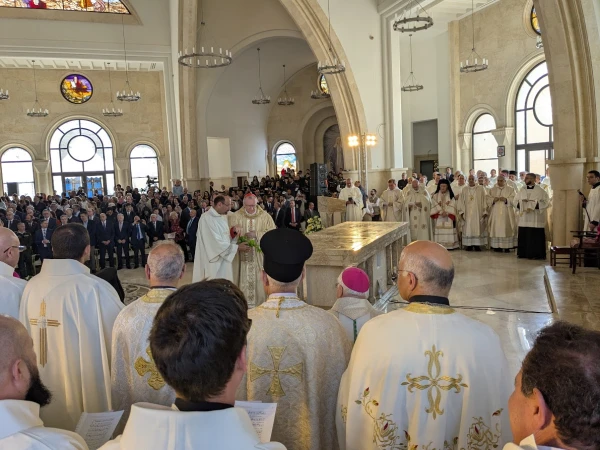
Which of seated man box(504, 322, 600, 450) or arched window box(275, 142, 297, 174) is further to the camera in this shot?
arched window box(275, 142, 297, 174)

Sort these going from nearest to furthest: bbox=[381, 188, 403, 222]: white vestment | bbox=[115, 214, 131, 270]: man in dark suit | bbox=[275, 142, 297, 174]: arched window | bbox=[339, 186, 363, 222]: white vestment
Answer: bbox=[115, 214, 131, 270]: man in dark suit
bbox=[381, 188, 403, 222]: white vestment
bbox=[339, 186, 363, 222]: white vestment
bbox=[275, 142, 297, 174]: arched window

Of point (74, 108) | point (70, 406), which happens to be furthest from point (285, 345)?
point (74, 108)

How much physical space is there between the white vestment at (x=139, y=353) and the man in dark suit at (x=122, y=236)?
32.9 feet

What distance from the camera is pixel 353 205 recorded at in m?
14.4

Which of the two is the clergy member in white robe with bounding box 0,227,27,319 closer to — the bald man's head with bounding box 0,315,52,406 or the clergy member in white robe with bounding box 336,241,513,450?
the bald man's head with bounding box 0,315,52,406

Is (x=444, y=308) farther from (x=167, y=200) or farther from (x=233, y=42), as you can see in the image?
(x=233, y=42)

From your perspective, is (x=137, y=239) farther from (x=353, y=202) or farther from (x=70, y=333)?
(x=70, y=333)

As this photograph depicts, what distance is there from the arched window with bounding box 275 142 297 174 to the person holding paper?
95.5 feet

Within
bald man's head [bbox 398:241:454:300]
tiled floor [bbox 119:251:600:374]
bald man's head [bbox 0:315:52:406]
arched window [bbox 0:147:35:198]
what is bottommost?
tiled floor [bbox 119:251:600:374]

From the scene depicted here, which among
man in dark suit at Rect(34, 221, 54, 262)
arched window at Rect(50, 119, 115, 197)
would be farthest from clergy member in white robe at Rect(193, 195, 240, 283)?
arched window at Rect(50, 119, 115, 197)

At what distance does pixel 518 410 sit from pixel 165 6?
937 inches

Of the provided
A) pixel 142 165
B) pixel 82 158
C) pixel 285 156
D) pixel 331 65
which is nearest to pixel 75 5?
pixel 82 158

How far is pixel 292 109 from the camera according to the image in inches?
1177

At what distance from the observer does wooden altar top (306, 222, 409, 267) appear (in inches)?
231
